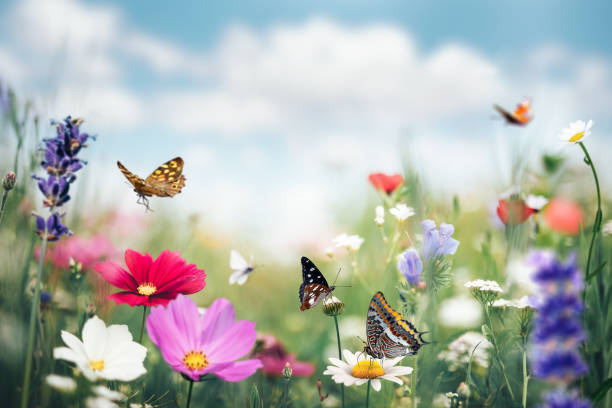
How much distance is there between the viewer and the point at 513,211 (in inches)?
42.4

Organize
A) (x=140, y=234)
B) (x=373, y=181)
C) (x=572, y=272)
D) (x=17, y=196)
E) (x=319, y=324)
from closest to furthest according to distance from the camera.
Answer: (x=572, y=272) < (x=17, y=196) < (x=373, y=181) < (x=319, y=324) < (x=140, y=234)

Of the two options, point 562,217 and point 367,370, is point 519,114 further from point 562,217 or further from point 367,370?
point 367,370

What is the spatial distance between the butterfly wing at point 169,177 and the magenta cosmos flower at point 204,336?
9.1 inches

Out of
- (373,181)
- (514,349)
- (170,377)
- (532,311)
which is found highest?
(373,181)

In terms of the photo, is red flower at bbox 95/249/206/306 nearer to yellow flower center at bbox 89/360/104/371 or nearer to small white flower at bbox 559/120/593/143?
yellow flower center at bbox 89/360/104/371

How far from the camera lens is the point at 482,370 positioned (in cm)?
126

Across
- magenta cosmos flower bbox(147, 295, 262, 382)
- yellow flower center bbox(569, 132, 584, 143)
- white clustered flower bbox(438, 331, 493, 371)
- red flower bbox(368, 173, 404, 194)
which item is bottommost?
white clustered flower bbox(438, 331, 493, 371)

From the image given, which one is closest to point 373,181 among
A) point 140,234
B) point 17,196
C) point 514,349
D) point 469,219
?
point 514,349

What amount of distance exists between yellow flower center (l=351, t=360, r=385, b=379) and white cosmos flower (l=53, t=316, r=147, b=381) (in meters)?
0.36

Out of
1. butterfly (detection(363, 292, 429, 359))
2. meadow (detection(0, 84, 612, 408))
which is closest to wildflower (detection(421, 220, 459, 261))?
meadow (detection(0, 84, 612, 408))

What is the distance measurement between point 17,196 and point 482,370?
4.07 feet

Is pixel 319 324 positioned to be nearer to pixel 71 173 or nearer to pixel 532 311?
pixel 532 311

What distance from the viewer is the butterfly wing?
92 centimetres

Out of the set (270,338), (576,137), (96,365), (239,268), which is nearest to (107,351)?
(96,365)
